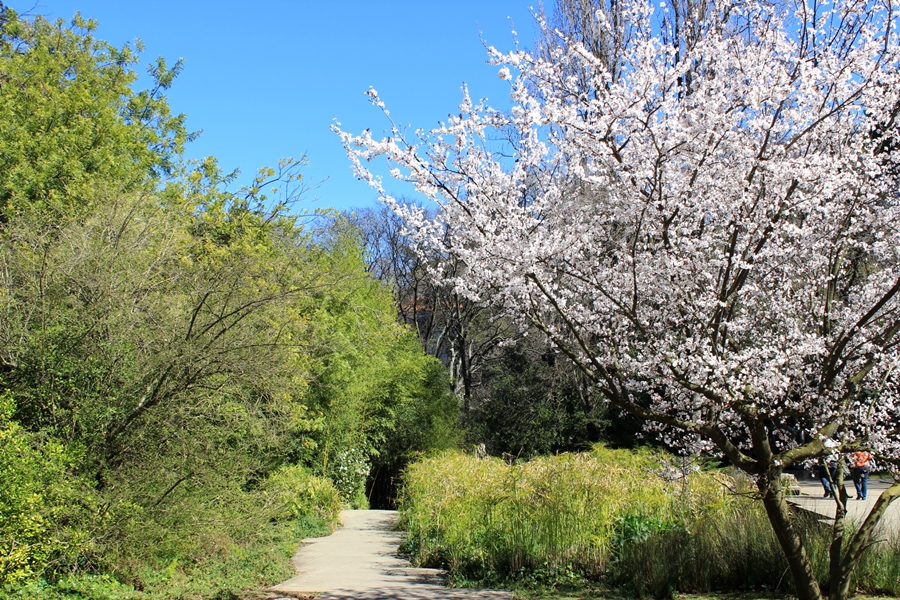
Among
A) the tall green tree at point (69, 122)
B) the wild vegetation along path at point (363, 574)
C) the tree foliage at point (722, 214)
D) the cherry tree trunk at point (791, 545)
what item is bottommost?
the wild vegetation along path at point (363, 574)

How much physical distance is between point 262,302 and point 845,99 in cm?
546

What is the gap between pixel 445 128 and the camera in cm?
527

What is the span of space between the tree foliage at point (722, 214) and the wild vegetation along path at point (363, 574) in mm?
3179

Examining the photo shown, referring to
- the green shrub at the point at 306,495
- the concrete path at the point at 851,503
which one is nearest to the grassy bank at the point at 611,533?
the concrete path at the point at 851,503

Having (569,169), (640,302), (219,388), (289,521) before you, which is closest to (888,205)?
(640,302)

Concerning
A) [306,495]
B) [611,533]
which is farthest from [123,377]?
[306,495]

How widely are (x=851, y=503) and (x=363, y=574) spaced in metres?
9.07

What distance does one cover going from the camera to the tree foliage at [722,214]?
472cm

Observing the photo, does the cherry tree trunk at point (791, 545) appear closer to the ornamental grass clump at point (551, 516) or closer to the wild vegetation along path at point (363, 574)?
the ornamental grass clump at point (551, 516)

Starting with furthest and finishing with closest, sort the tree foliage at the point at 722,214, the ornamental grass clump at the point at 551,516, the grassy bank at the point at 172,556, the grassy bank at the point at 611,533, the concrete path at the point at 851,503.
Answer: the concrete path at the point at 851,503
the ornamental grass clump at the point at 551,516
the grassy bank at the point at 611,533
the grassy bank at the point at 172,556
the tree foliage at the point at 722,214

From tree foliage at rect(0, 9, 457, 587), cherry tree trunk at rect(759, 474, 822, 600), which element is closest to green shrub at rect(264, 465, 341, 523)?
tree foliage at rect(0, 9, 457, 587)

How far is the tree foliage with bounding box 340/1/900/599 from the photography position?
4.72 metres

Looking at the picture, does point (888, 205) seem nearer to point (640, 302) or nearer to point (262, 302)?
point (640, 302)

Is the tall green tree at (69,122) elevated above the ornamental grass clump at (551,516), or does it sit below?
above
